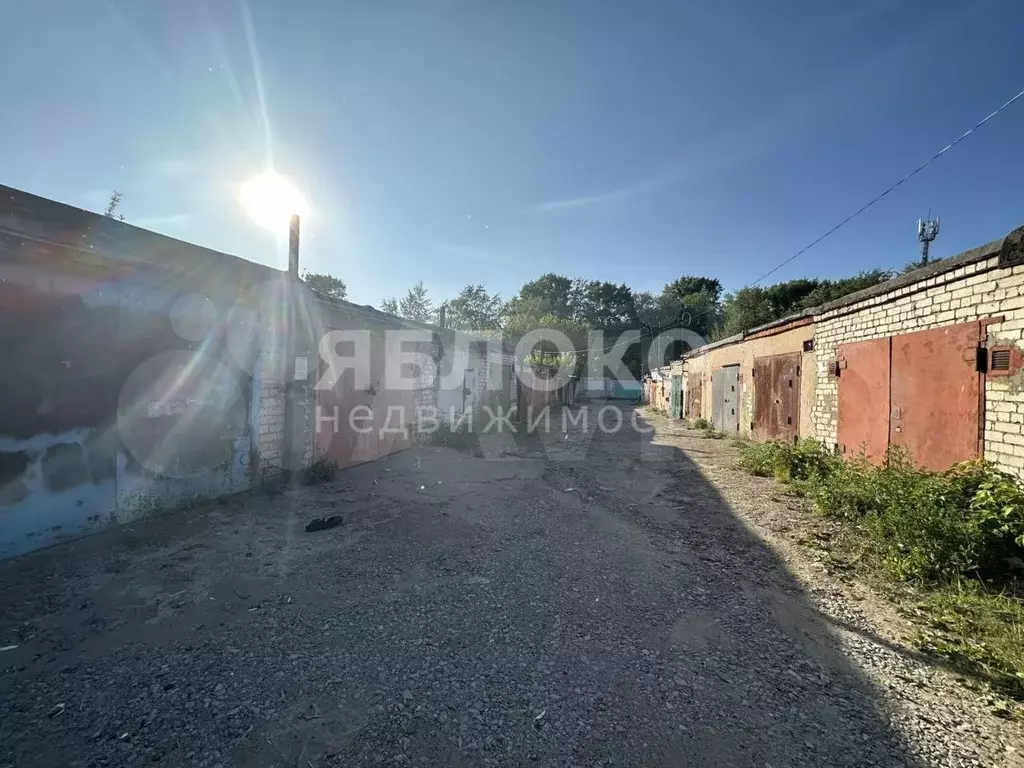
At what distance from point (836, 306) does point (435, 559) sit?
7.59 m

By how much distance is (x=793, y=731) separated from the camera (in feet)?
6.76

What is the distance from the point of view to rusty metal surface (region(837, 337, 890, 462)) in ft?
19.6

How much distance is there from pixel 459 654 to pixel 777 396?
9400 mm

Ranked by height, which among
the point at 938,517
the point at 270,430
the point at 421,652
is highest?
the point at 270,430

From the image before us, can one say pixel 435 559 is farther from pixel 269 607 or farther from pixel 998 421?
pixel 998 421

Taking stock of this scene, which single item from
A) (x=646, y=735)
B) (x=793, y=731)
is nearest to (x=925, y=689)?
(x=793, y=731)

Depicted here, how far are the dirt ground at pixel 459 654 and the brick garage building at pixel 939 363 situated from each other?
6.69ft

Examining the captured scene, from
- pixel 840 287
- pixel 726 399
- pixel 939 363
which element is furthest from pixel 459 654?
pixel 840 287

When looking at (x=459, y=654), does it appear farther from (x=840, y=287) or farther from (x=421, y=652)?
(x=840, y=287)

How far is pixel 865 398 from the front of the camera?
638 cm

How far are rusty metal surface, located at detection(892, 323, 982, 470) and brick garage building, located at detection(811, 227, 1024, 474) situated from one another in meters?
0.01

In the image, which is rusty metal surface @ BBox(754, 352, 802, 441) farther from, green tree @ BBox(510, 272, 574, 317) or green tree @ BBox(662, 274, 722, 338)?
green tree @ BBox(510, 272, 574, 317)

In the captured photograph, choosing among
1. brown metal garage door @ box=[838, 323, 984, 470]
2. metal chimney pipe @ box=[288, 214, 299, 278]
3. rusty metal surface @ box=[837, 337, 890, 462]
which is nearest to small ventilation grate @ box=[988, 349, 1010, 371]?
brown metal garage door @ box=[838, 323, 984, 470]

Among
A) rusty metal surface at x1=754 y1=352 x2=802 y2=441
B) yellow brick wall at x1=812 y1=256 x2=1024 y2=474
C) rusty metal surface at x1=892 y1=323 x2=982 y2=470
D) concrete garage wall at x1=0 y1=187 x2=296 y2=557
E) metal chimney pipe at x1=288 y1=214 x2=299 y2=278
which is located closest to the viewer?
concrete garage wall at x1=0 y1=187 x2=296 y2=557
